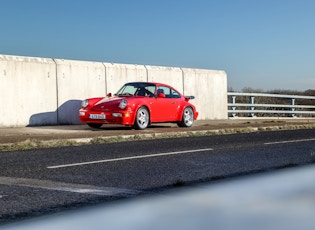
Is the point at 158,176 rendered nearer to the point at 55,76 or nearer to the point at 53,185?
the point at 53,185

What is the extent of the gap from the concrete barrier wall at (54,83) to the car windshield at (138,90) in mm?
2093

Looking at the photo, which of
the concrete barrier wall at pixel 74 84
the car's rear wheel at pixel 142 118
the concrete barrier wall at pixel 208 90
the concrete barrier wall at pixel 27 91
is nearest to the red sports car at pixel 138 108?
the car's rear wheel at pixel 142 118

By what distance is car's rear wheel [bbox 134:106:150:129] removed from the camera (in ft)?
44.8

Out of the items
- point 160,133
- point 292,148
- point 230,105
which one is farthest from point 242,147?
point 230,105

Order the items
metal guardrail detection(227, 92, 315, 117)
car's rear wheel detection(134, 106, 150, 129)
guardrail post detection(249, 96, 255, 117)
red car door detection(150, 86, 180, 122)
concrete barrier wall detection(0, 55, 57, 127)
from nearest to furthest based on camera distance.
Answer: car's rear wheel detection(134, 106, 150, 129) < concrete barrier wall detection(0, 55, 57, 127) < red car door detection(150, 86, 180, 122) < metal guardrail detection(227, 92, 315, 117) < guardrail post detection(249, 96, 255, 117)

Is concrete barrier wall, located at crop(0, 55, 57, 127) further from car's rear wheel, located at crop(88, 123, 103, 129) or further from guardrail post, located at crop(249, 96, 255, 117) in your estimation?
guardrail post, located at crop(249, 96, 255, 117)

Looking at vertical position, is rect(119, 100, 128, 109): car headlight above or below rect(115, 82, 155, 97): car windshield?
below

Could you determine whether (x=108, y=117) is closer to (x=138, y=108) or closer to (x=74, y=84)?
(x=138, y=108)

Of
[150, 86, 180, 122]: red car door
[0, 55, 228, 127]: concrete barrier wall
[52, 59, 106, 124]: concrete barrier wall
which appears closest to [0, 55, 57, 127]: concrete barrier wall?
[0, 55, 228, 127]: concrete barrier wall

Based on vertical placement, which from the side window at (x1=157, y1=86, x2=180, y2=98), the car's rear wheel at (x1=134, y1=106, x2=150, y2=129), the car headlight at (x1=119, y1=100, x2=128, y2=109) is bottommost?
the car's rear wheel at (x1=134, y1=106, x2=150, y2=129)

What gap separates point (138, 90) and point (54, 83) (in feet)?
9.31

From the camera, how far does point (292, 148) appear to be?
8.99 meters

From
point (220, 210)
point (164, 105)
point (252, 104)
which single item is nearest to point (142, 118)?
point (164, 105)

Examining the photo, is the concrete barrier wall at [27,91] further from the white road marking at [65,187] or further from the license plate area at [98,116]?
the white road marking at [65,187]
